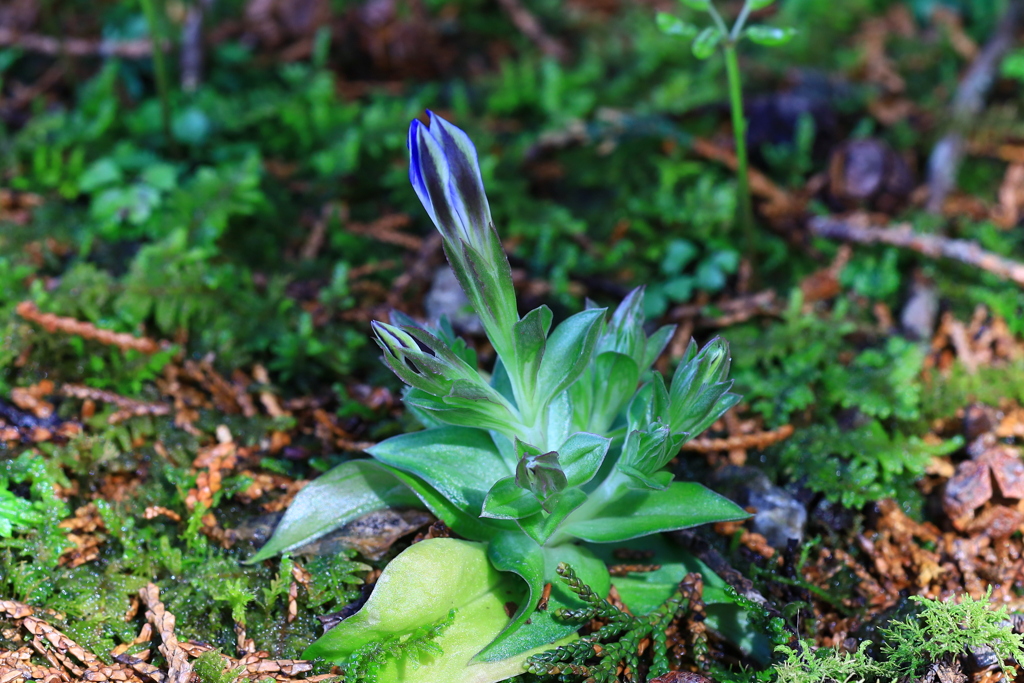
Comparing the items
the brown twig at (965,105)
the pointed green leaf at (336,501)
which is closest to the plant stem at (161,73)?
the pointed green leaf at (336,501)

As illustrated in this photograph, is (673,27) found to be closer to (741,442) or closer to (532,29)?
(741,442)

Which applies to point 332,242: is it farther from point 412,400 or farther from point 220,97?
point 412,400

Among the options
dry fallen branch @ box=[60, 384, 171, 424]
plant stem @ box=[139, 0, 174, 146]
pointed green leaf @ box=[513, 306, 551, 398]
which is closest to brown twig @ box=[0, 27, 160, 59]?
plant stem @ box=[139, 0, 174, 146]

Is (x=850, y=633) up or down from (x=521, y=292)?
down

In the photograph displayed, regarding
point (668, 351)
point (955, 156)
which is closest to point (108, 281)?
point (668, 351)

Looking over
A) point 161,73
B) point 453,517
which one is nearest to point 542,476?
point 453,517

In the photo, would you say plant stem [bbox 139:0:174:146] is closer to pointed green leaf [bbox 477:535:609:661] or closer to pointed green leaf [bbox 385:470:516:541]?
pointed green leaf [bbox 385:470:516:541]
